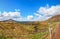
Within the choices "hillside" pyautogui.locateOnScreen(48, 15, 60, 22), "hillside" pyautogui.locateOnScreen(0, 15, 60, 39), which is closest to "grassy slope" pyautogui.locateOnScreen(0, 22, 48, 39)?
"hillside" pyautogui.locateOnScreen(0, 15, 60, 39)

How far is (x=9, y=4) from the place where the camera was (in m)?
5.27

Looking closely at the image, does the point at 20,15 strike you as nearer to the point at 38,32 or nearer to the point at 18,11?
the point at 18,11

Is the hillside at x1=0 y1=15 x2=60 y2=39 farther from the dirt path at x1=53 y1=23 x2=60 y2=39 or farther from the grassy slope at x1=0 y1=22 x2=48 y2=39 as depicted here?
the dirt path at x1=53 y1=23 x2=60 y2=39

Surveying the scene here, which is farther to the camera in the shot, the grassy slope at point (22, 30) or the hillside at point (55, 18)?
the hillside at point (55, 18)

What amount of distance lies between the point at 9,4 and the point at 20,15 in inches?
16.2

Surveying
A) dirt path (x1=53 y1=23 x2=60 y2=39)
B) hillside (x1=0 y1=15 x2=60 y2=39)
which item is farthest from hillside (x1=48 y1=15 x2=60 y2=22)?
dirt path (x1=53 y1=23 x2=60 y2=39)

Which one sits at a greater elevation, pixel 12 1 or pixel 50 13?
pixel 12 1

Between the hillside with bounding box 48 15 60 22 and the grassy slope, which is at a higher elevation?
the hillside with bounding box 48 15 60 22

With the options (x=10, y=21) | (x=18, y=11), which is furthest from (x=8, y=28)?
(x=18, y=11)

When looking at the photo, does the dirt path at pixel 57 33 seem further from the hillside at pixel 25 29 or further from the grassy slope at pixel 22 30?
the grassy slope at pixel 22 30

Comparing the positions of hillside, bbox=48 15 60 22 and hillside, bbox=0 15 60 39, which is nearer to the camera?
hillside, bbox=0 15 60 39

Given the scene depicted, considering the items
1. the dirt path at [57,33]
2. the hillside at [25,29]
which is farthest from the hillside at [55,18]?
the dirt path at [57,33]

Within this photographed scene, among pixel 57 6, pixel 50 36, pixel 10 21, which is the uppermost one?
pixel 57 6

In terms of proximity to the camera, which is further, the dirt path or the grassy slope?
the dirt path
